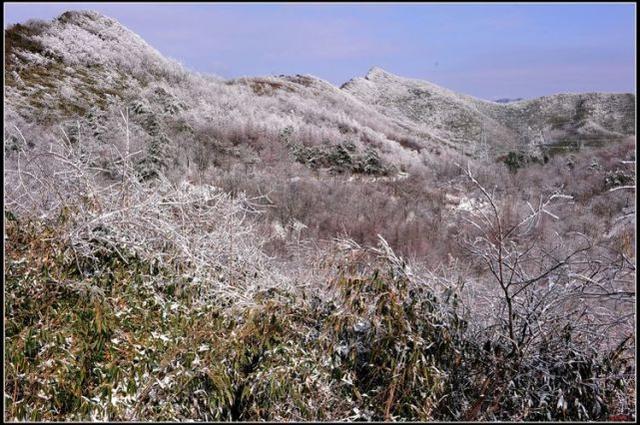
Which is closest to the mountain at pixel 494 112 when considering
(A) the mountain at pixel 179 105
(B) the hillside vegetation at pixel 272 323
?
(A) the mountain at pixel 179 105

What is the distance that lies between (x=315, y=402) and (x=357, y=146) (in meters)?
18.1

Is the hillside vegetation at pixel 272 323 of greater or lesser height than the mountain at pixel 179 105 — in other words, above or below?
below

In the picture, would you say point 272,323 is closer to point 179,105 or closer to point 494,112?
point 179,105

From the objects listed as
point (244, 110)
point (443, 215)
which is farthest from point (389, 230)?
point (244, 110)

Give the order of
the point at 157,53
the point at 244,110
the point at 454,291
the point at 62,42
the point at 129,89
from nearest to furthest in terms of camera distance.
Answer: the point at 454,291 < the point at 129,89 < the point at 62,42 < the point at 244,110 < the point at 157,53

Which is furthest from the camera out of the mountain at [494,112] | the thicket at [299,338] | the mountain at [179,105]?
the mountain at [494,112]

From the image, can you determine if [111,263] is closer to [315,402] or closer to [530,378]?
[315,402]

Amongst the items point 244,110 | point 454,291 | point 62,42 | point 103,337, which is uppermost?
point 62,42

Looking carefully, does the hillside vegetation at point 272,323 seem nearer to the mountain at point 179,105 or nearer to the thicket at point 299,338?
the thicket at point 299,338

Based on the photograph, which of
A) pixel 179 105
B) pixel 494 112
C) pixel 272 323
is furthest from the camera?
pixel 494 112

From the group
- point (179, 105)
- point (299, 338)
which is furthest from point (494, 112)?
point (299, 338)

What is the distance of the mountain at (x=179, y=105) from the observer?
1440cm

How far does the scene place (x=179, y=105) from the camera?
18984 mm

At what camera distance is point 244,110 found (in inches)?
888
